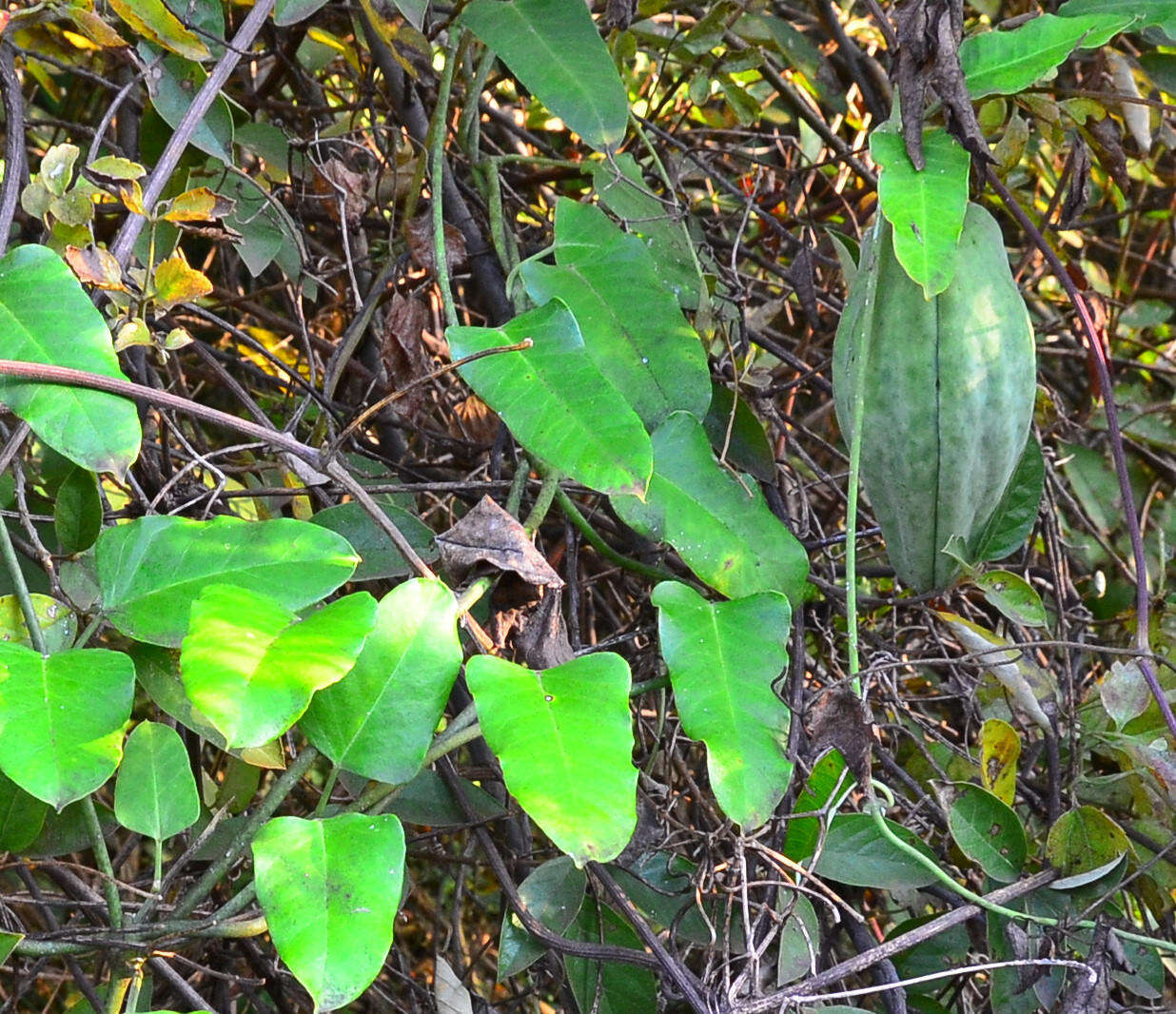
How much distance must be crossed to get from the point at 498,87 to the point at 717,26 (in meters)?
0.45

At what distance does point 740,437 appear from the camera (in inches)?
41.0

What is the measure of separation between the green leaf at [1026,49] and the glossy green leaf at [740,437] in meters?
0.31

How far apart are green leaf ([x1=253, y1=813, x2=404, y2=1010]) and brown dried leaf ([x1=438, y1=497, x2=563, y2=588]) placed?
19 cm

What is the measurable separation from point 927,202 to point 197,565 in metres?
0.51

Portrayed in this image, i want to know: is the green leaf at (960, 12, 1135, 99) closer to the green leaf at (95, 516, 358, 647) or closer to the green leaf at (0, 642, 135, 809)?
the green leaf at (95, 516, 358, 647)

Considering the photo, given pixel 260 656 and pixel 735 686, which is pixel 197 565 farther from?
pixel 735 686

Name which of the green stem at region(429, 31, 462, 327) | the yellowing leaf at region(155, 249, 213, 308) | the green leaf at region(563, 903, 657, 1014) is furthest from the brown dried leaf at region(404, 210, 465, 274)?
the green leaf at region(563, 903, 657, 1014)

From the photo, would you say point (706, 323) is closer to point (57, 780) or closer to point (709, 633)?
point (709, 633)

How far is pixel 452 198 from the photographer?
1170 millimetres

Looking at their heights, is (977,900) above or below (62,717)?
below

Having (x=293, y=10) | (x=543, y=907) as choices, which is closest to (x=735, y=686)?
(x=543, y=907)

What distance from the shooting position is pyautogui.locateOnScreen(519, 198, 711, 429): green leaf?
0.95 metres

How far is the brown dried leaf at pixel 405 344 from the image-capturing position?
1099mm

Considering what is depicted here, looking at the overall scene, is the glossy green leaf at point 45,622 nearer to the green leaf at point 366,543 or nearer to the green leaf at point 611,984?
the green leaf at point 366,543
